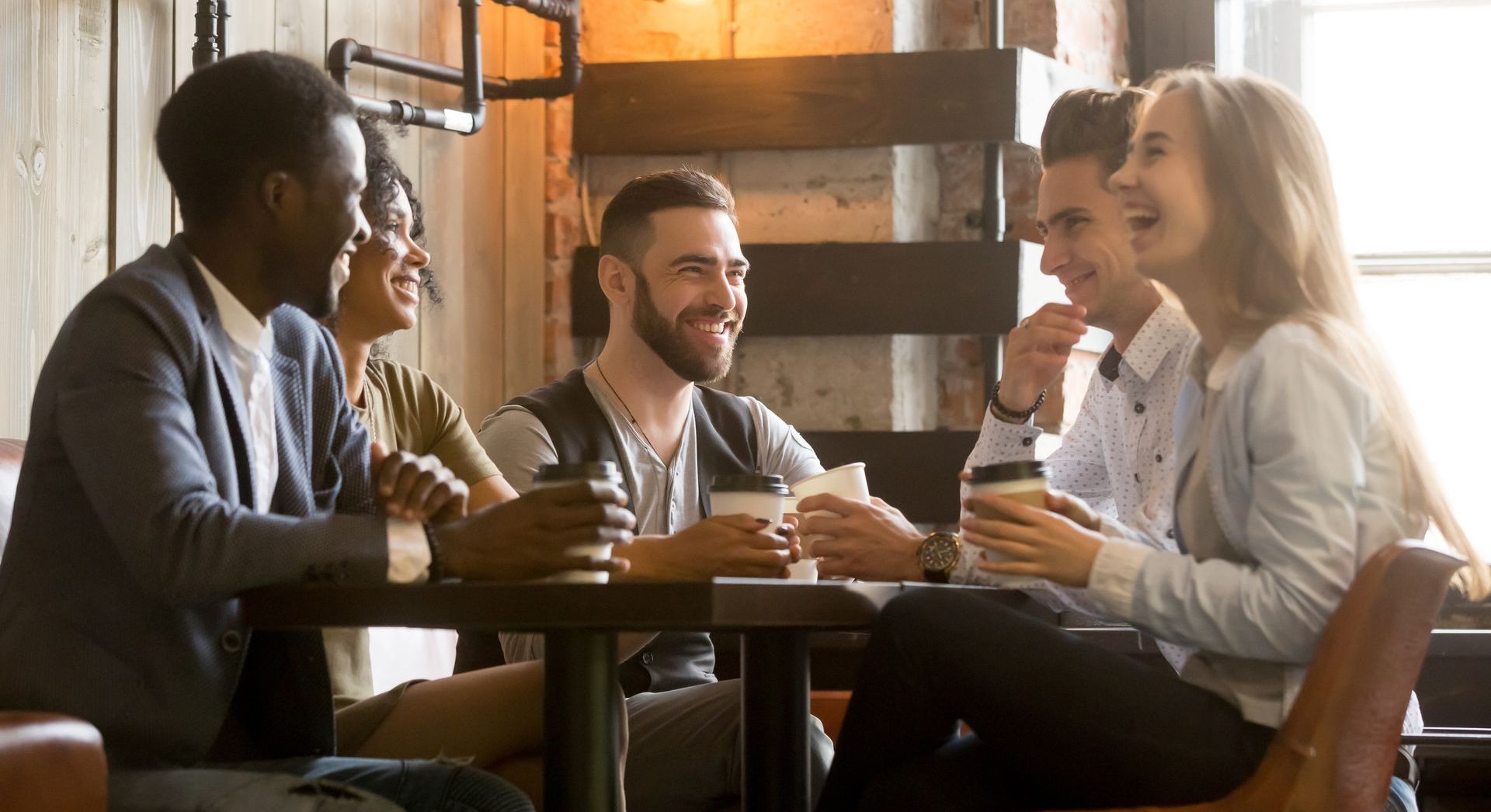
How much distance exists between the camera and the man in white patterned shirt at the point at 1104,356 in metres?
2.01

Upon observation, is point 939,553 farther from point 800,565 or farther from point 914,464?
point 914,464

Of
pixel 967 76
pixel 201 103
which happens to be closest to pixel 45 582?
pixel 201 103

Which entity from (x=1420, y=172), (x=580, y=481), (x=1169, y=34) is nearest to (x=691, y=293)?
(x=580, y=481)

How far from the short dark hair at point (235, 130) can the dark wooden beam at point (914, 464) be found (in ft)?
6.08

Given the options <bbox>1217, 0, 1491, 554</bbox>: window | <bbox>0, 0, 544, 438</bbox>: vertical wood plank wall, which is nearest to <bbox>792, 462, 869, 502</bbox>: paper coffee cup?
<bbox>0, 0, 544, 438</bbox>: vertical wood plank wall

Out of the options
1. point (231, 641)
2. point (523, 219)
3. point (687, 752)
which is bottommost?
point (687, 752)

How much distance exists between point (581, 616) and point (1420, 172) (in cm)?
281

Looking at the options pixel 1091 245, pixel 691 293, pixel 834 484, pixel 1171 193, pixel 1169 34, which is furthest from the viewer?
pixel 1169 34

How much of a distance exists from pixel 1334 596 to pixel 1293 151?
1.45 feet

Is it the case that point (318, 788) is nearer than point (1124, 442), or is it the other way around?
point (318, 788)

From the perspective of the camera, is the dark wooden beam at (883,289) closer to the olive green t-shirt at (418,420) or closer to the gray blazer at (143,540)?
the olive green t-shirt at (418,420)

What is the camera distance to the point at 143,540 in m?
1.31

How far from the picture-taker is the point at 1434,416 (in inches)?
136

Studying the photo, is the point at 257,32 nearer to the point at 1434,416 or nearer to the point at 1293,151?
the point at 1293,151
